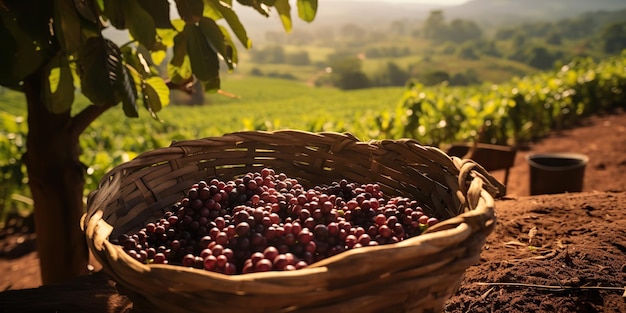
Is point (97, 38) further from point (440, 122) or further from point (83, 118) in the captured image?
point (440, 122)

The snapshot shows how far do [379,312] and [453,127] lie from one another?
724cm

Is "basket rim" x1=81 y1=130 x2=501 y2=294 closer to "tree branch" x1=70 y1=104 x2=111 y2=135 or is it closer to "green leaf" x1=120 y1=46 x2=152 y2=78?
"green leaf" x1=120 y1=46 x2=152 y2=78

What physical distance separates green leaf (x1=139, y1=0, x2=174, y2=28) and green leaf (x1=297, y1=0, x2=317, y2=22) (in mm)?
533

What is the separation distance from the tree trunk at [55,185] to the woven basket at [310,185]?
879 mm

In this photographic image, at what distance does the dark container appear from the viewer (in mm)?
4520

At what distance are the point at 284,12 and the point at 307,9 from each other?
0.34ft

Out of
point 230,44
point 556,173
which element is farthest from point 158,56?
point 556,173

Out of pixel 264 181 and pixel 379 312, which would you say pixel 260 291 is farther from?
pixel 264 181

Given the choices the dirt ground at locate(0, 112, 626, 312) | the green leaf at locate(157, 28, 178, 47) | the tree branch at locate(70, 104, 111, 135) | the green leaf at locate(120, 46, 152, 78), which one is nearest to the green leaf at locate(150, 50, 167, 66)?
the green leaf at locate(120, 46, 152, 78)

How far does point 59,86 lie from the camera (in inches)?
68.8

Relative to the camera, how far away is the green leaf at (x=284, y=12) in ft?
6.28

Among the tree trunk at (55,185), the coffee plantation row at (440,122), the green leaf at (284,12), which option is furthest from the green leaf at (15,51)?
the coffee plantation row at (440,122)

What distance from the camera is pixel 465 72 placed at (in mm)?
84688

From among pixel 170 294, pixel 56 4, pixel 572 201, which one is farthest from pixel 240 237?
pixel 572 201
